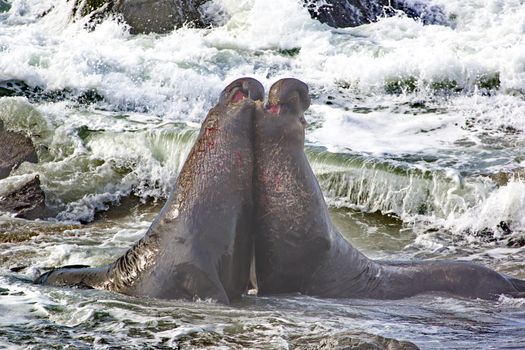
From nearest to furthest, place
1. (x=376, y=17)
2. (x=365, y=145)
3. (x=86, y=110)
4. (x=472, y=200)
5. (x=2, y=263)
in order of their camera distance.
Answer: (x=2, y=263)
(x=472, y=200)
(x=365, y=145)
(x=86, y=110)
(x=376, y=17)

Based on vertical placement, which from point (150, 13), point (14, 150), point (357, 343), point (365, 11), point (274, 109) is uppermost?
point (365, 11)

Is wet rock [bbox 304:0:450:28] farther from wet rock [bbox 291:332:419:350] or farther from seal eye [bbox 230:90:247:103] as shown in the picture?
wet rock [bbox 291:332:419:350]

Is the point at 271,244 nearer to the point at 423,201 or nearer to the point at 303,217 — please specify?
the point at 303,217

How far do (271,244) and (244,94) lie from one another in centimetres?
87

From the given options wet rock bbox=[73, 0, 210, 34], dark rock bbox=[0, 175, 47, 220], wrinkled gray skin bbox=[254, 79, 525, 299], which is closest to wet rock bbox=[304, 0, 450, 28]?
wet rock bbox=[73, 0, 210, 34]

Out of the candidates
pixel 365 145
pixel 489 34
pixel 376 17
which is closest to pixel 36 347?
pixel 365 145

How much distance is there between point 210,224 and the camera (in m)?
5.91

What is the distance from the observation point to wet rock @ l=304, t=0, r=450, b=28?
64.7ft

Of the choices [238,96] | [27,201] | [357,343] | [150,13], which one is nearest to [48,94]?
[150,13]

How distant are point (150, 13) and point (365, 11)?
4.03 metres

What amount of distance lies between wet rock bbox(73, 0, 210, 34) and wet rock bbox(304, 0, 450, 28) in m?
2.15

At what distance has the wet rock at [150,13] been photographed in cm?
1947

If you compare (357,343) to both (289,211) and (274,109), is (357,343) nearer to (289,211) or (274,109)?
(289,211)

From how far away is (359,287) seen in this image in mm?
6578
